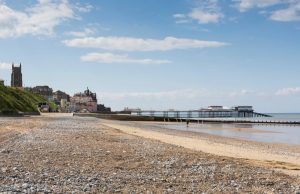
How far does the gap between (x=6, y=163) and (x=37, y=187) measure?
5031 millimetres

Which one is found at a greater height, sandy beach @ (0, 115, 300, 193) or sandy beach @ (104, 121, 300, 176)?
sandy beach @ (0, 115, 300, 193)

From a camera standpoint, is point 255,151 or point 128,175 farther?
point 255,151

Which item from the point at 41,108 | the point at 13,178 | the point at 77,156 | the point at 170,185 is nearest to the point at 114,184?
the point at 170,185

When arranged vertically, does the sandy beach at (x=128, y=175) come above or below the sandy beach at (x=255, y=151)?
above

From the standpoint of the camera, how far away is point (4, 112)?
3356 inches

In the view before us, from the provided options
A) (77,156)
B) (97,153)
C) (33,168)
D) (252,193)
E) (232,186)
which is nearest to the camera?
(252,193)

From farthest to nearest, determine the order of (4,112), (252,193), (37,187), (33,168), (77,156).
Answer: (4,112) < (77,156) < (33,168) < (252,193) < (37,187)

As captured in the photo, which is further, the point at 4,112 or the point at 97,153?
the point at 4,112

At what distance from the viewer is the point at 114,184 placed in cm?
1329

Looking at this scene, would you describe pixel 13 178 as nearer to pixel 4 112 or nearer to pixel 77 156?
pixel 77 156

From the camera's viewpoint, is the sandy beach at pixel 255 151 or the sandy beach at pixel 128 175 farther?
the sandy beach at pixel 255 151

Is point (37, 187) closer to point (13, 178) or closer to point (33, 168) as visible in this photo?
point (13, 178)

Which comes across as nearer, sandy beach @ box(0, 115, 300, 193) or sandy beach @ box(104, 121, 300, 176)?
sandy beach @ box(0, 115, 300, 193)

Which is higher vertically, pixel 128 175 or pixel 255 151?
pixel 128 175
